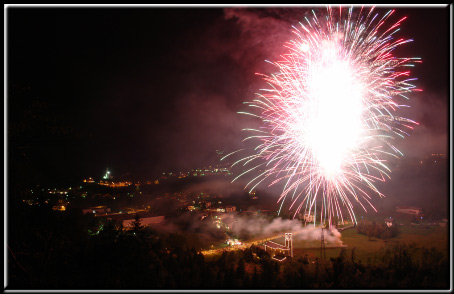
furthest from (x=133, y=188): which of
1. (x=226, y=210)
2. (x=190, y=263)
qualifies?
(x=190, y=263)

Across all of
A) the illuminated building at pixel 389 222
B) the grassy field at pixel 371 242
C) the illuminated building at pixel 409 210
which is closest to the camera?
the grassy field at pixel 371 242

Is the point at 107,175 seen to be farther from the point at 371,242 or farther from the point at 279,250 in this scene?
the point at 371,242

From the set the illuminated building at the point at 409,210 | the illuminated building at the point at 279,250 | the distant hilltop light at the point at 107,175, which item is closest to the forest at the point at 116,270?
the illuminated building at the point at 279,250

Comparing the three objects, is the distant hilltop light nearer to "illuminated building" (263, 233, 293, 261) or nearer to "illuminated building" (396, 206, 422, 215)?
"illuminated building" (263, 233, 293, 261)

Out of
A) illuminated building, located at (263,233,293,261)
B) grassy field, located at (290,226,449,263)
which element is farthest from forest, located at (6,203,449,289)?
grassy field, located at (290,226,449,263)

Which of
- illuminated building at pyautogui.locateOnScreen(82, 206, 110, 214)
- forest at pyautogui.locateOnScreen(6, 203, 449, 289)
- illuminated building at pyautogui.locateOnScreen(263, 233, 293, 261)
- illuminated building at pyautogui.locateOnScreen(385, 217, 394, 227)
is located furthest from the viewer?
illuminated building at pyautogui.locateOnScreen(385, 217, 394, 227)

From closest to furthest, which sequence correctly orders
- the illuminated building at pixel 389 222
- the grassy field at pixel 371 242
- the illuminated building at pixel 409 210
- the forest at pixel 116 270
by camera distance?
the forest at pixel 116 270, the grassy field at pixel 371 242, the illuminated building at pixel 389 222, the illuminated building at pixel 409 210

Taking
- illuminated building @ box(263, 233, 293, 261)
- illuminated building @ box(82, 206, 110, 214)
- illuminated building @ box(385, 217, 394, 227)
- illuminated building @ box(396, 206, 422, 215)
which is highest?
illuminated building @ box(396, 206, 422, 215)

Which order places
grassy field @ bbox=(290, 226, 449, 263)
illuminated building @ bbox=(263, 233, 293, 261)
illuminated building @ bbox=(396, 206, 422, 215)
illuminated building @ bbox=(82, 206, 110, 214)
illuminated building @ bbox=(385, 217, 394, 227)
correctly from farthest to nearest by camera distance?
illuminated building @ bbox=(396, 206, 422, 215), illuminated building @ bbox=(385, 217, 394, 227), illuminated building @ bbox=(82, 206, 110, 214), grassy field @ bbox=(290, 226, 449, 263), illuminated building @ bbox=(263, 233, 293, 261)

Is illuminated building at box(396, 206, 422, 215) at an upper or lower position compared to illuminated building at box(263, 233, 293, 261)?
upper

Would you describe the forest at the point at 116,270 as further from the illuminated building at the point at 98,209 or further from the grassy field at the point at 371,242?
the illuminated building at the point at 98,209

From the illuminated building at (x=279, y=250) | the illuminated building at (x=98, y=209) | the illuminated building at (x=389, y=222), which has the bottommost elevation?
the illuminated building at (x=279, y=250)
